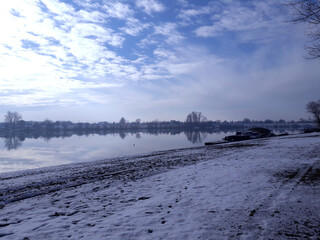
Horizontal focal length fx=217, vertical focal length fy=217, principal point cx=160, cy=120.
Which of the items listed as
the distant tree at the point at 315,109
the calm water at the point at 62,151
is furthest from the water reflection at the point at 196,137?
the distant tree at the point at 315,109

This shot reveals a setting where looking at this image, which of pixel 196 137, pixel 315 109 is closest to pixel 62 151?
pixel 196 137

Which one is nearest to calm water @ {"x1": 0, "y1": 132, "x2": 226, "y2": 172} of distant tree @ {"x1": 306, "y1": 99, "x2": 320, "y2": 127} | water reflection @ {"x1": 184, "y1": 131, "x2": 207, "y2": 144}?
water reflection @ {"x1": 184, "y1": 131, "x2": 207, "y2": 144}

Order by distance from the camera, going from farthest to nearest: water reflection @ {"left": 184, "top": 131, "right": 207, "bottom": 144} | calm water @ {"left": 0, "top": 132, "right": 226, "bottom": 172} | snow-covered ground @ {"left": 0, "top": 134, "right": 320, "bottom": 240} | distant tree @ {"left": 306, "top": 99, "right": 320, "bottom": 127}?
distant tree @ {"left": 306, "top": 99, "right": 320, "bottom": 127}, water reflection @ {"left": 184, "top": 131, "right": 207, "bottom": 144}, calm water @ {"left": 0, "top": 132, "right": 226, "bottom": 172}, snow-covered ground @ {"left": 0, "top": 134, "right": 320, "bottom": 240}

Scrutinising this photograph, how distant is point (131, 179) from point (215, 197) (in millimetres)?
4559

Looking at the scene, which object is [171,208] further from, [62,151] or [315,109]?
[315,109]

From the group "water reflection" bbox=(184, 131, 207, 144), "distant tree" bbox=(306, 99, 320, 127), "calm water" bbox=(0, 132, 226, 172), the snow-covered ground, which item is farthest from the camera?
"distant tree" bbox=(306, 99, 320, 127)

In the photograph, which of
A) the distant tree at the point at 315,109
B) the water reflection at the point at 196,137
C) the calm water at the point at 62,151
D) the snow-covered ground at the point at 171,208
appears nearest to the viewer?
the snow-covered ground at the point at 171,208

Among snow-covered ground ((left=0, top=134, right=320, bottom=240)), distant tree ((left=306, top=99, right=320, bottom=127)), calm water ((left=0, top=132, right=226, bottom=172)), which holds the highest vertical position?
distant tree ((left=306, top=99, right=320, bottom=127))

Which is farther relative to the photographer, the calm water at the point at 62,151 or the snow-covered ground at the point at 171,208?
the calm water at the point at 62,151

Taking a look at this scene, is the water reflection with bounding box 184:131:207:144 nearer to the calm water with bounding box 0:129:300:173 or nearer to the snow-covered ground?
the calm water with bounding box 0:129:300:173

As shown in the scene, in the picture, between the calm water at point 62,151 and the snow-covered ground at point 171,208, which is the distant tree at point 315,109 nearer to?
the calm water at point 62,151

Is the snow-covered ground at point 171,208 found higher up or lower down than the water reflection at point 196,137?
higher up

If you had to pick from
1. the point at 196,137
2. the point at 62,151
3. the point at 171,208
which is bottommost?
the point at 62,151

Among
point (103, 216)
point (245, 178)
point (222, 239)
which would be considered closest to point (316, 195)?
point (245, 178)
